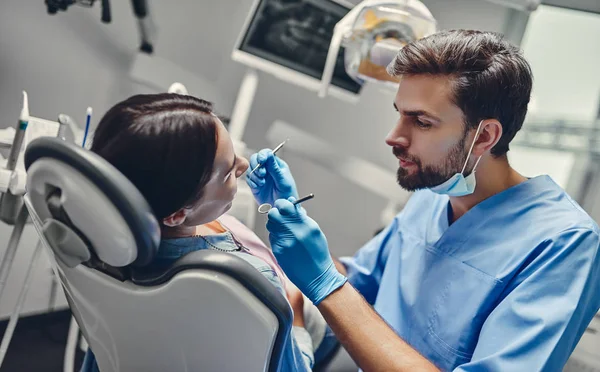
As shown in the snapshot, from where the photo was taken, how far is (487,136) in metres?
1.05

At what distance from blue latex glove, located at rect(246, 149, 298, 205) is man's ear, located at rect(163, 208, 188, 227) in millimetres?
317

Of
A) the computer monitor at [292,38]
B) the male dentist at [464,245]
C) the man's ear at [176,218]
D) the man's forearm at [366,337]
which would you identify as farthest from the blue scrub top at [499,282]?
the computer monitor at [292,38]

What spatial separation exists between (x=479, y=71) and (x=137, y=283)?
2.76ft

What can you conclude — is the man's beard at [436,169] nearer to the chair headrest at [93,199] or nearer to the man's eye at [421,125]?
the man's eye at [421,125]

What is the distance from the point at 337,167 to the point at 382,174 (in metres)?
0.21

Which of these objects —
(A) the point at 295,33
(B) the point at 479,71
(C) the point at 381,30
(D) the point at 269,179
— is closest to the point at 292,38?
(A) the point at 295,33

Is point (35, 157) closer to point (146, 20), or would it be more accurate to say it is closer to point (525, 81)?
point (525, 81)

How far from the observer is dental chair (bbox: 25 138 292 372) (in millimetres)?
578

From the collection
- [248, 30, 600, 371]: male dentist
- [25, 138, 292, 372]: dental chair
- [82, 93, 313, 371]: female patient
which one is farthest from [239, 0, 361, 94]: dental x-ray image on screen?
[25, 138, 292, 372]: dental chair

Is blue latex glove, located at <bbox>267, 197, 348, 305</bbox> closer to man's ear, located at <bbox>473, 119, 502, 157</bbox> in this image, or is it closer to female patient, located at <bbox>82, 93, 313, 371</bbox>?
female patient, located at <bbox>82, 93, 313, 371</bbox>

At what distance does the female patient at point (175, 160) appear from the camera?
2.26ft

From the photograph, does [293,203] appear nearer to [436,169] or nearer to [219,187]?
[219,187]

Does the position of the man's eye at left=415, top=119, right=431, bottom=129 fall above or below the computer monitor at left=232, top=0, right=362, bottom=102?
below

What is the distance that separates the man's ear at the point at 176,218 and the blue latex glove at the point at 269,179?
317mm
